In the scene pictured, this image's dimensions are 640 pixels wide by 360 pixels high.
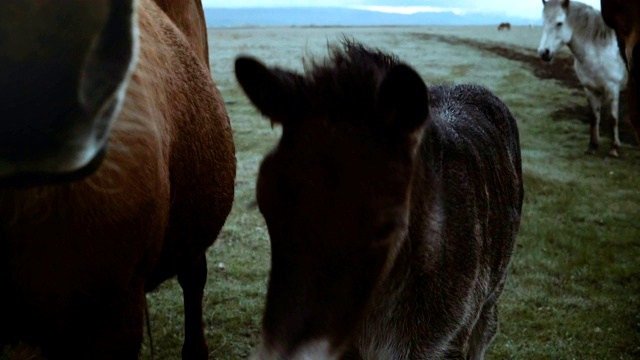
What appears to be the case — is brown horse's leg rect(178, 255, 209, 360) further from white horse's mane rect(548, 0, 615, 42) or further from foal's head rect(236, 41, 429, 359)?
white horse's mane rect(548, 0, 615, 42)

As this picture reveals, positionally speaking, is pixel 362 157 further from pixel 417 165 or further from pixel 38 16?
pixel 38 16

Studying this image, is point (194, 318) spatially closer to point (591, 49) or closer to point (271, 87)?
point (271, 87)

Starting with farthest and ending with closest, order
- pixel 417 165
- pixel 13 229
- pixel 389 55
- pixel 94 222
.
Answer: pixel 389 55, pixel 417 165, pixel 94 222, pixel 13 229

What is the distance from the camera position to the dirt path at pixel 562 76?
456 inches

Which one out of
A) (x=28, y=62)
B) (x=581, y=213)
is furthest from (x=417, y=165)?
(x=581, y=213)

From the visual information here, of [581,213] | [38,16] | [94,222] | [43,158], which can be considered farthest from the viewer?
[581,213]

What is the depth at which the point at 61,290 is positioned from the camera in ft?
5.47

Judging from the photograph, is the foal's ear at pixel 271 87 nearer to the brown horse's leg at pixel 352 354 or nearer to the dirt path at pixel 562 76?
the brown horse's leg at pixel 352 354

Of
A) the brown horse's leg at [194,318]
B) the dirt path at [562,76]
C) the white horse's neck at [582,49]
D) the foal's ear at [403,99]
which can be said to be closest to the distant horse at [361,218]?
the foal's ear at [403,99]

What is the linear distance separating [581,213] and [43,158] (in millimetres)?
6832

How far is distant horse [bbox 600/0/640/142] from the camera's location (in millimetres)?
3486

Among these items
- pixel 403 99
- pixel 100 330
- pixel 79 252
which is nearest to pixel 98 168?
pixel 79 252

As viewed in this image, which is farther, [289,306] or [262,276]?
[262,276]

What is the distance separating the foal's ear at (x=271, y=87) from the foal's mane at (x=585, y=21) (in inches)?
366
